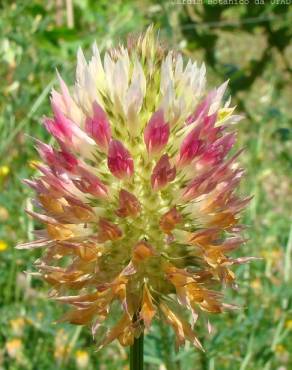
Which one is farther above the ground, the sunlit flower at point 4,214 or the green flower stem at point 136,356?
the sunlit flower at point 4,214

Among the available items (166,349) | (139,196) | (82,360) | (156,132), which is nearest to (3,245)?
(82,360)

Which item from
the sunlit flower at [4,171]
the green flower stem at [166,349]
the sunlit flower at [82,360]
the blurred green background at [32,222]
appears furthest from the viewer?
the sunlit flower at [4,171]

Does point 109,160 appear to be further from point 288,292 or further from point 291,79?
point 291,79

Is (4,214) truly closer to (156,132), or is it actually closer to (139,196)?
(139,196)

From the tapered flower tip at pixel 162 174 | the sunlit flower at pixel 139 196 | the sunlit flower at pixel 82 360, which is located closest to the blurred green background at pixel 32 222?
the sunlit flower at pixel 82 360

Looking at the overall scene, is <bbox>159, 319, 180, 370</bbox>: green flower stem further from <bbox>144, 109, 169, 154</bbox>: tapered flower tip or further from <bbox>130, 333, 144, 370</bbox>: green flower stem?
<bbox>144, 109, 169, 154</bbox>: tapered flower tip

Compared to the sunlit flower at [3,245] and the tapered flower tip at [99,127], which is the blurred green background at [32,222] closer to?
the sunlit flower at [3,245]
